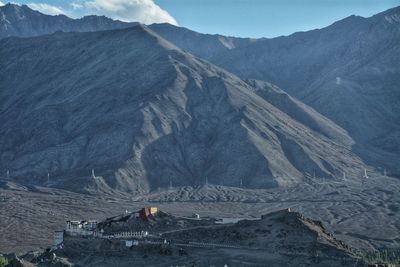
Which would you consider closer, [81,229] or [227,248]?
[227,248]

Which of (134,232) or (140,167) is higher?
(140,167)

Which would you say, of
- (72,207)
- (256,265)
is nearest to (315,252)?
(256,265)

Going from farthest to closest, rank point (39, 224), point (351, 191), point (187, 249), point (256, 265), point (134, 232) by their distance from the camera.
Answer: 1. point (351, 191)
2. point (39, 224)
3. point (134, 232)
4. point (187, 249)
5. point (256, 265)

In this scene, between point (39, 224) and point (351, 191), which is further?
point (351, 191)

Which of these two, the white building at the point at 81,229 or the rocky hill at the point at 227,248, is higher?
the white building at the point at 81,229

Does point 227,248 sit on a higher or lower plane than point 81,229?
lower

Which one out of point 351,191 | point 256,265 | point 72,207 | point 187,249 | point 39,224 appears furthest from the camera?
point 351,191

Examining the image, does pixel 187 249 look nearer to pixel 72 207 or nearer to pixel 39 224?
pixel 39 224

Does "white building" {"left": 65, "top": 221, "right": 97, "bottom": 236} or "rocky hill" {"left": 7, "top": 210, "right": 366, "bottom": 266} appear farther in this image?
"white building" {"left": 65, "top": 221, "right": 97, "bottom": 236}

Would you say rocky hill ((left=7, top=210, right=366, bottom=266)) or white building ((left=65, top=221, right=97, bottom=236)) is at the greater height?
white building ((left=65, top=221, right=97, bottom=236))

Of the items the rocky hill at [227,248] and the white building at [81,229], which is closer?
the rocky hill at [227,248]
